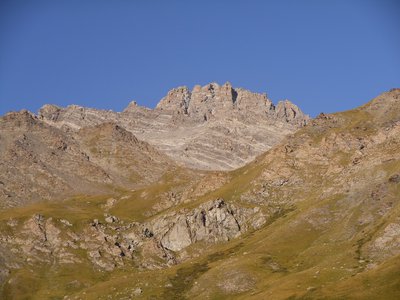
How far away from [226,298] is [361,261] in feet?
149

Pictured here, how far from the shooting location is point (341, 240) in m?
195

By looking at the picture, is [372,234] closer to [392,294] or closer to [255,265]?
[255,265]

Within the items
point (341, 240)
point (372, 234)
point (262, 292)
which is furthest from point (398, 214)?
point (262, 292)

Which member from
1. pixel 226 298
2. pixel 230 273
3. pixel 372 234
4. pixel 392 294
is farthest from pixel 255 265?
pixel 392 294

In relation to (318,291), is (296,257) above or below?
above

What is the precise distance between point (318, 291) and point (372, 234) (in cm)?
5110

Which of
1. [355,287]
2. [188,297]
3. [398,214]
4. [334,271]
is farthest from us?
[188,297]

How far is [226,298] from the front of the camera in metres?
181

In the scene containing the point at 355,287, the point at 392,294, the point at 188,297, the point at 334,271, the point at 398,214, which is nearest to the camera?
the point at 392,294

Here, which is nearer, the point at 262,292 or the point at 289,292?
the point at 289,292

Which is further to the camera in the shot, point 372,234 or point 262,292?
point 372,234

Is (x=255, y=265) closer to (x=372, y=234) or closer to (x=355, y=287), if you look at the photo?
(x=372, y=234)

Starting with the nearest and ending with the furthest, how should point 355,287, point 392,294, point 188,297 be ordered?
point 392,294 → point 355,287 → point 188,297

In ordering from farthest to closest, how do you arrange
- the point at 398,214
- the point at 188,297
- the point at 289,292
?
the point at 188,297, the point at 398,214, the point at 289,292
